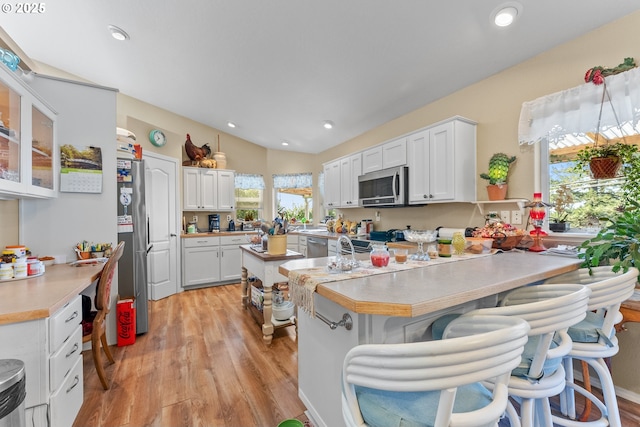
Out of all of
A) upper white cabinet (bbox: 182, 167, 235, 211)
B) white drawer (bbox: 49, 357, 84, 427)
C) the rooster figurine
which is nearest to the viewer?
white drawer (bbox: 49, 357, 84, 427)

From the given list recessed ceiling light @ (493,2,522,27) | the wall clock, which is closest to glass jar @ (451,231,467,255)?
Answer: recessed ceiling light @ (493,2,522,27)

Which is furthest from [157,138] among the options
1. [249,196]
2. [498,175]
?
[498,175]

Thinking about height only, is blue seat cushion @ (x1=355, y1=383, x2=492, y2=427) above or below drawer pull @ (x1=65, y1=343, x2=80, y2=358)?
above

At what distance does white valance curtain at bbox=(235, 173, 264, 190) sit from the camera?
546 cm

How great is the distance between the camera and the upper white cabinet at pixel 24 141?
1.55m

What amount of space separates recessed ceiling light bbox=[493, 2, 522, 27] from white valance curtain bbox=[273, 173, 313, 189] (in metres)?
4.13

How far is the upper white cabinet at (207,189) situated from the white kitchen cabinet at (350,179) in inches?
85.5

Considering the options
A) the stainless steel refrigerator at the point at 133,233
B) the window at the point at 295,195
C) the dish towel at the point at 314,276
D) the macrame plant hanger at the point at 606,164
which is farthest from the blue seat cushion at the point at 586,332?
the window at the point at 295,195

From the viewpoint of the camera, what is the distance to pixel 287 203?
5.88m

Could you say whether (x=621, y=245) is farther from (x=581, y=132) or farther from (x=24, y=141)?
(x=24, y=141)

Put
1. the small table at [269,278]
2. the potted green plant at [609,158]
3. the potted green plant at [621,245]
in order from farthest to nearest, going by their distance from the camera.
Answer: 1. the small table at [269,278]
2. the potted green plant at [609,158]
3. the potted green plant at [621,245]

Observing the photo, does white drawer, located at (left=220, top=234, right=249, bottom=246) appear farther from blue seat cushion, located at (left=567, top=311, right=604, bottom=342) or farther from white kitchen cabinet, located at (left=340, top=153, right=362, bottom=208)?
blue seat cushion, located at (left=567, top=311, right=604, bottom=342)

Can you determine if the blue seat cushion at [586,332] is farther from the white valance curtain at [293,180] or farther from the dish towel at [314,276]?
the white valance curtain at [293,180]

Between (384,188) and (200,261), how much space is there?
3.24 metres
